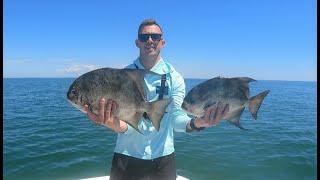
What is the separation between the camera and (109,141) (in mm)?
25250

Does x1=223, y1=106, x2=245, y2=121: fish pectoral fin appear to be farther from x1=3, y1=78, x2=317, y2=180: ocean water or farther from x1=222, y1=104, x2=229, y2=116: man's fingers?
x1=3, y1=78, x2=317, y2=180: ocean water

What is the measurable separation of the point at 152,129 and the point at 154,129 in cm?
3

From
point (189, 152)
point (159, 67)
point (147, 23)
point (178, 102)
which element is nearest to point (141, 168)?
point (178, 102)

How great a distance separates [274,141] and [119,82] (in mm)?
23903

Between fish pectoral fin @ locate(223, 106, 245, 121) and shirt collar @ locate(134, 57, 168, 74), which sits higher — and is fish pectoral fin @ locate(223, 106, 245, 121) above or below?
below

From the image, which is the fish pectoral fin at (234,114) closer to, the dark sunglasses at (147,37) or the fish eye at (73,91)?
the dark sunglasses at (147,37)

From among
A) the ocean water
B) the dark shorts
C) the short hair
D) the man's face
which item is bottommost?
the ocean water

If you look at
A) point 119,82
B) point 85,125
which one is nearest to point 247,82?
point 119,82

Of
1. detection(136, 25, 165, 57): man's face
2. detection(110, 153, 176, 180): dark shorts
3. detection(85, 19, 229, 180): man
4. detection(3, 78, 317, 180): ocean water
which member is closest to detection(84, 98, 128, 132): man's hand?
detection(85, 19, 229, 180): man

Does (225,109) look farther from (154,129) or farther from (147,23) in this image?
(147,23)

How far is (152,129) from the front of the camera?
6066mm

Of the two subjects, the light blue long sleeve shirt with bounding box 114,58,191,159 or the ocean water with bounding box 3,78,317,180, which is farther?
the ocean water with bounding box 3,78,317,180

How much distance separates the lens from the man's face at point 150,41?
6055 mm

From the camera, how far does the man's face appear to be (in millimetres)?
6055
